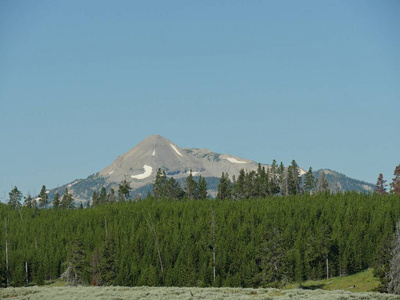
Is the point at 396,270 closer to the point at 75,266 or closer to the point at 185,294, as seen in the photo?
the point at 185,294

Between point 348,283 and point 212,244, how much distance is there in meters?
31.3

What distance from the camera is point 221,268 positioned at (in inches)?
5374

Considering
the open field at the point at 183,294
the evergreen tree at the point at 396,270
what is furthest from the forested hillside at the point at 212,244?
the open field at the point at 183,294

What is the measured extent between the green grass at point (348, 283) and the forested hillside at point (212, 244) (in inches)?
117

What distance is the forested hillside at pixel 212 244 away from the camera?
130000 millimetres

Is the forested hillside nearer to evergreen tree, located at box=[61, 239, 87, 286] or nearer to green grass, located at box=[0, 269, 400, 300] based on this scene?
evergreen tree, located at box=[61, 239, 87, 286]

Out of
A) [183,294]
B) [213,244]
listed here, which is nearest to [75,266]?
[213,244]

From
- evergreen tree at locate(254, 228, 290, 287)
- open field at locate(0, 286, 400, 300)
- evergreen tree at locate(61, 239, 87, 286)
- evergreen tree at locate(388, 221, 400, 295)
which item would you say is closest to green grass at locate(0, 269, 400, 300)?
open field at locate(0, 286, 400, 300)

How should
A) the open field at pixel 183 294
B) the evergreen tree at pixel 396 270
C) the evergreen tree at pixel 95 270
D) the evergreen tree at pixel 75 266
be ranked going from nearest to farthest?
the open field at pixel 183 294
the evergreen tree at pixel 396 270
the evergreen tree at pixel 95 270
the evergreen tree at pixel 75 266

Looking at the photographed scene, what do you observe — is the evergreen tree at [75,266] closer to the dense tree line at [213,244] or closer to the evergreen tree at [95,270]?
the dense tree line at [213,244]

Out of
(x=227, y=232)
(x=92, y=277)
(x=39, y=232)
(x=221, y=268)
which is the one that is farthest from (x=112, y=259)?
(x=39, y=232)

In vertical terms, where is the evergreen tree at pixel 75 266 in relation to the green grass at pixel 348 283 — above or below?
above

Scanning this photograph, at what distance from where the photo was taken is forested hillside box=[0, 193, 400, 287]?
427ft

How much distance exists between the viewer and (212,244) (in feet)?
462
